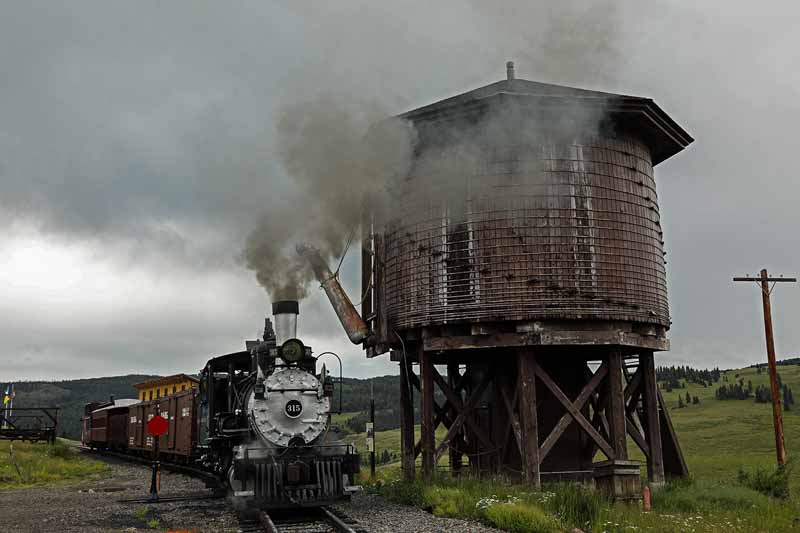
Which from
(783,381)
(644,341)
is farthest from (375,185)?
(783,381)

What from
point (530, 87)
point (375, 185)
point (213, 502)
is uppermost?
point (530, 87)

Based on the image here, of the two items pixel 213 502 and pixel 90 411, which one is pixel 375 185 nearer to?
pixel 213 502

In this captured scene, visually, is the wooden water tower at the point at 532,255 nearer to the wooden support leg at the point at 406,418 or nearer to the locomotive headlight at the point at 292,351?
the wooden support leg at the point at 406,418

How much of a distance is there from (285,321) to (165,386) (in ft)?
123

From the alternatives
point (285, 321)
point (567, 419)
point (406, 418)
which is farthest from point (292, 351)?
point (567, 419)

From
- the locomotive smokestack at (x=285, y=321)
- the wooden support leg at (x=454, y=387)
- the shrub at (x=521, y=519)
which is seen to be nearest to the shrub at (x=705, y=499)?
the shrub at (x=521, y=519)

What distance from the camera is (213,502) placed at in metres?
13.5

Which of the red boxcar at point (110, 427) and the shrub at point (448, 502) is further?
the red boxcar at point (110, 427)

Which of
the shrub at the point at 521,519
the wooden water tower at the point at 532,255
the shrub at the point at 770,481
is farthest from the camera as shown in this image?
the shrub at the point at 770,481

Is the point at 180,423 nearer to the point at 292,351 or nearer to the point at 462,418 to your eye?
the point at 292,351

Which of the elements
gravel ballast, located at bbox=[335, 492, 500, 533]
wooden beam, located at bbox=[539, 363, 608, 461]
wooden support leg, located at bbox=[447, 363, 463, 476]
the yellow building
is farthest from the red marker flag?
the yellow building

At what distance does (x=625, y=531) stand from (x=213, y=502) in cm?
794

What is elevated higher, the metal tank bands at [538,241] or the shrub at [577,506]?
the metal tank bands at [538,241]

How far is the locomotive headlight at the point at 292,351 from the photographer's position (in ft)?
40.9
